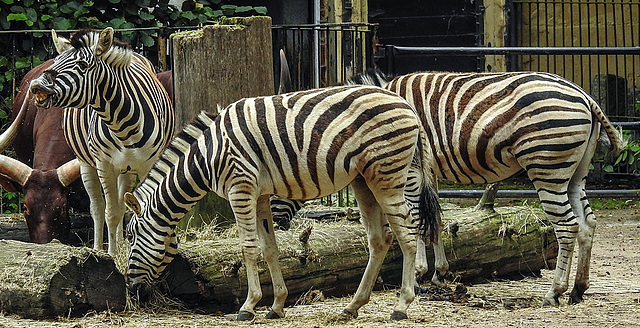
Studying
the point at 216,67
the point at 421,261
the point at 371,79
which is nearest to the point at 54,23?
the point at 216,67

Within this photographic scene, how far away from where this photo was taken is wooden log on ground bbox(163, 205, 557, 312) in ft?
20.2

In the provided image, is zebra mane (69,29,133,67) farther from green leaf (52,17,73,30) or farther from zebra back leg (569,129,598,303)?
green leaf (52,17,73,30)

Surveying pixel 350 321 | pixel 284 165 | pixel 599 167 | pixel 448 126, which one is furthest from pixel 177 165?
pixel 599 167

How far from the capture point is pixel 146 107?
7703mm

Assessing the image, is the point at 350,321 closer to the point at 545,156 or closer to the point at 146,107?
the point at 545,156

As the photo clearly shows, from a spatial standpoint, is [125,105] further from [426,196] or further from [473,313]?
[473,313]

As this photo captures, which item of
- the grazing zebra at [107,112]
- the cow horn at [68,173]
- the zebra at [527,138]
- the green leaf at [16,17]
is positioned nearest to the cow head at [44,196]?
the cow horn at [68,173]

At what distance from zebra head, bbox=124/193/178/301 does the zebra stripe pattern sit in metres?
2.13

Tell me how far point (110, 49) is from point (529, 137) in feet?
10.8

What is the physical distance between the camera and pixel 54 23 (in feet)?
37.4

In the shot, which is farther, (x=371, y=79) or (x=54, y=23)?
(x=54, y=23)

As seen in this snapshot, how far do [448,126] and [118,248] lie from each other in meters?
2.76

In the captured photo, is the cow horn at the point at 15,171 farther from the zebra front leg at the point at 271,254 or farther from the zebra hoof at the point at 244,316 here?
the zebra hoof at the point at 244,316

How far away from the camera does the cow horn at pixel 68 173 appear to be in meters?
7.96
